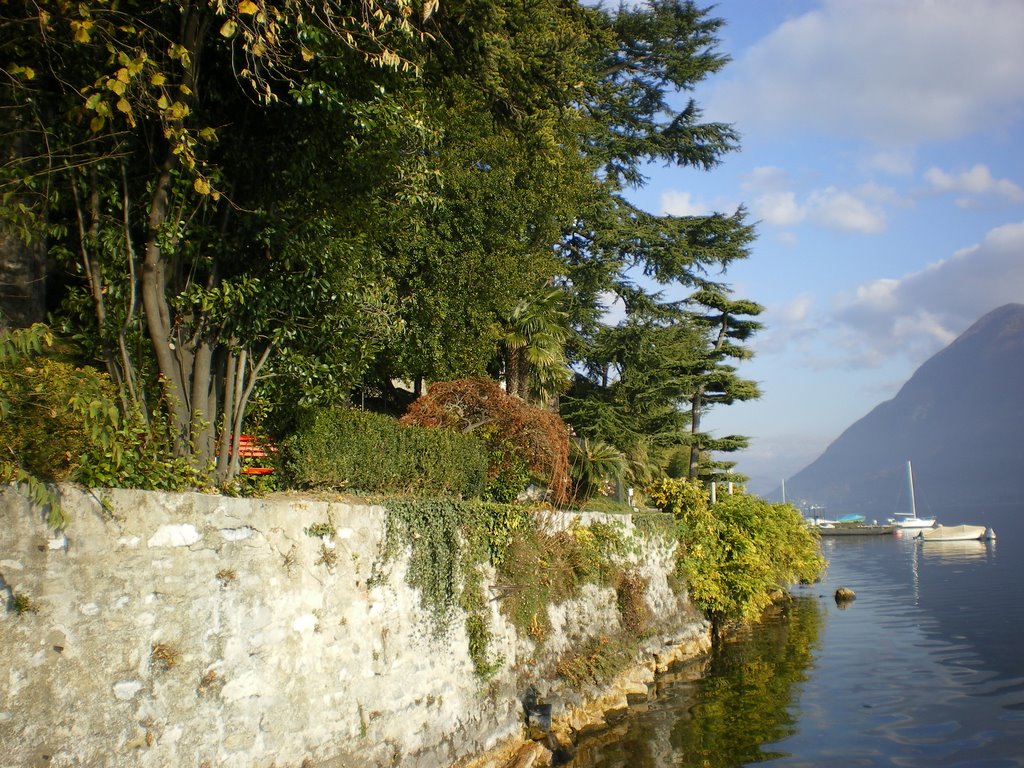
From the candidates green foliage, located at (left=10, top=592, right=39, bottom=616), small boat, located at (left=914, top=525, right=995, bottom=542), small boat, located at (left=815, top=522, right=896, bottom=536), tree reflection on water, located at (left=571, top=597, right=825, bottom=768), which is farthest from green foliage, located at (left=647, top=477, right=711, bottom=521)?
small boat, located at (left=815, top=522, right=896, bottom=536)

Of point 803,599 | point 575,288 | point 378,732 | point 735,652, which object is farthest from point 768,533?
point 378,732

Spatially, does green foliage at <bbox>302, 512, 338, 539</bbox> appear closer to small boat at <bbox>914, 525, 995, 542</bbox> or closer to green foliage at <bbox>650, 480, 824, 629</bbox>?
green foliage at <bbox>650, 480, 824, 629</bbox>

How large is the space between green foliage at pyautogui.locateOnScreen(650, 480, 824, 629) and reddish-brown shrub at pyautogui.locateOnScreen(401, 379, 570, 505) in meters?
5.63

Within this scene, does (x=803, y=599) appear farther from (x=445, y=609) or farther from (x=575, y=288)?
(x=445, y=609)

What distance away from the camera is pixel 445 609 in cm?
1018

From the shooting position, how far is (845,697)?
584 inches

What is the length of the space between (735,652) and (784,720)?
580 cm

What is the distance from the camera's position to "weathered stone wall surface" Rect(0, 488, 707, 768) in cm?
578

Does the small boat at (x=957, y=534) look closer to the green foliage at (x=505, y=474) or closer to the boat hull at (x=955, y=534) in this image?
the boat hull at (x=955, y=534)

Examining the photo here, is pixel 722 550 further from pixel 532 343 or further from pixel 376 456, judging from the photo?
pixel 376 456

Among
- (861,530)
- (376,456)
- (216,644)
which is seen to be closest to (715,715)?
(376,456)

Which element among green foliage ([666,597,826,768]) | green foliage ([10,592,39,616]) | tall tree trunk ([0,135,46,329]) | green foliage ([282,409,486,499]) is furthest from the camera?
green foliage ([666,597,826,768])

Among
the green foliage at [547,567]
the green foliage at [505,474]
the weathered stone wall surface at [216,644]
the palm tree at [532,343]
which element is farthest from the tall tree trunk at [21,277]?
the palm tree at [532,343]

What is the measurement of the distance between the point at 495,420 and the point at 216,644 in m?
9.07
